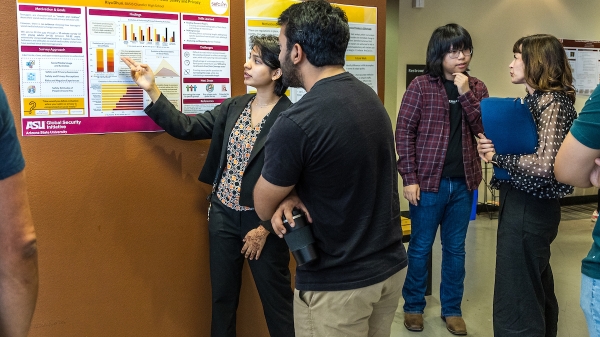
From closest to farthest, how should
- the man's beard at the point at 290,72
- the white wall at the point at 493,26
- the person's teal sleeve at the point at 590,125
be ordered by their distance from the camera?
the person's teal sleeve at the point at 590,125 → the man's beard at the point at 290,72 → the white wall at the point at 493,26

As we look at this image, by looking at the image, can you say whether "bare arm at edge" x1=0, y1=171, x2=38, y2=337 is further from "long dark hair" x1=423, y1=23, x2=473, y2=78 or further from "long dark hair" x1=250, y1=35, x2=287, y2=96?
"long dark hair" x1=423, y1=23, x2=473, y2=78

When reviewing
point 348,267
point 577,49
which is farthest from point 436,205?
point 577,49

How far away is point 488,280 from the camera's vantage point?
14.3 ft

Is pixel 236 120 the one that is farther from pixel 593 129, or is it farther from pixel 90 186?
pixel 593 129

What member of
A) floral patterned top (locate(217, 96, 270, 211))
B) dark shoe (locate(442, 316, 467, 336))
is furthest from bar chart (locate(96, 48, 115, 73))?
dark shoe (locate(442, 316, 467, 336))

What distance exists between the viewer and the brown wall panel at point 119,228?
2410 millimetres

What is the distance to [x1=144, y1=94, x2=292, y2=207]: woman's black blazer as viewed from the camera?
2451mm

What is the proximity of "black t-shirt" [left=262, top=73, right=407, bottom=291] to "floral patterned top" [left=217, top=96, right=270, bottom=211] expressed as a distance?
818 millimetres

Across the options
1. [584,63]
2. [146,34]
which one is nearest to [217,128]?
[146,34]

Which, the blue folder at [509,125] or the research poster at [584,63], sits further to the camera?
the research poster at [584,63]

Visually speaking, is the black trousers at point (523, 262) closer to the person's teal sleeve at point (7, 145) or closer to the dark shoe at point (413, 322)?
the dark shoe at point (413, 322)

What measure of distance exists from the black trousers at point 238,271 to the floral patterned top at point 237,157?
54 mm

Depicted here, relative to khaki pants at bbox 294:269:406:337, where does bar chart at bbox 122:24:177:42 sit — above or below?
above

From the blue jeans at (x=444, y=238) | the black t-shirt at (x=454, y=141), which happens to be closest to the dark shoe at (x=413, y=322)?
the blue jeans at (x=444, y=238)
